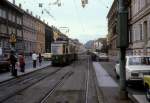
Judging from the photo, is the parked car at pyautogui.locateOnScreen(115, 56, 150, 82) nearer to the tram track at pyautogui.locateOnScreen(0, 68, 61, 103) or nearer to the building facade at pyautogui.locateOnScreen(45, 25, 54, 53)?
the tram track at pyautogui.locateOnScreen(0, 68, 61, 103)

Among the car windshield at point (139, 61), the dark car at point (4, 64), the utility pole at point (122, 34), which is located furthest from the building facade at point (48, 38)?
the utility pole at point (122, 34)

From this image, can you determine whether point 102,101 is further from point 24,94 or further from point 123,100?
point 24,94

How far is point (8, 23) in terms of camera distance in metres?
72.6

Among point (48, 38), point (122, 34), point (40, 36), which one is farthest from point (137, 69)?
point (48, 38)

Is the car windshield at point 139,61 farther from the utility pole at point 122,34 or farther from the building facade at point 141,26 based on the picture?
the building facade at point 141,26

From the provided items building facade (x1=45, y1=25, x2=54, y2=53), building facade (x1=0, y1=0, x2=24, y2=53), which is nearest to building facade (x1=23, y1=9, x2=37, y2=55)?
building facade (x1=0, y1=0, x2=24, y2=53)

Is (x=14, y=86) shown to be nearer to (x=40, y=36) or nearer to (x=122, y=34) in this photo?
(x=122, y=34)

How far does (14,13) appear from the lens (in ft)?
258

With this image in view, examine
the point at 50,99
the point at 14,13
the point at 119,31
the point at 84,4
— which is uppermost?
the point at 14,13

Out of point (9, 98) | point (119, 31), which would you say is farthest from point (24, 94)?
point (119, 31)

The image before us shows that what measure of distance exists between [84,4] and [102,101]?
10853 mm

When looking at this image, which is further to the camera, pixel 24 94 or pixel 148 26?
pixel 148 26

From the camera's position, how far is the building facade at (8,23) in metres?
67.4

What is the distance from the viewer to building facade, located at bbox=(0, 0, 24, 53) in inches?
2653
